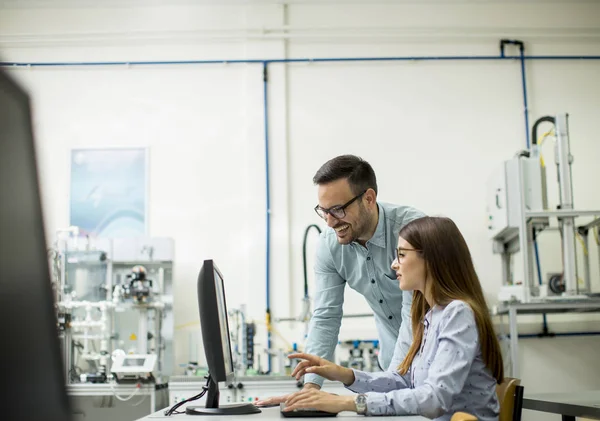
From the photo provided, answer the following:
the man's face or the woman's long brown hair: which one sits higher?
the man's face

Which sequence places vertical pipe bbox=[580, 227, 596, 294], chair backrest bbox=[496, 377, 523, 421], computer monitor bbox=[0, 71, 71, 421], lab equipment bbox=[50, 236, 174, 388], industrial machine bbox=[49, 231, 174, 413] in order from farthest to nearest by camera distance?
vertical pipe bbox=[580, 227, 596, 294] → lab equipment bbox=[50, 236, 174, 388] → industrial machine bbox=[49, 231, 174, 413] → chair backrest bbox=[496, 377, 523, 421] → computer monitor bbox=[0, 71, 71, 421]

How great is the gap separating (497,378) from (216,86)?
3.73 meters

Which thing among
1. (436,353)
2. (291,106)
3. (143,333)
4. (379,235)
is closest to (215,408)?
(436,353)

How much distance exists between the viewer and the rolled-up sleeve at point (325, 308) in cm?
229

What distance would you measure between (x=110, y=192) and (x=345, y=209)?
3.03 meters

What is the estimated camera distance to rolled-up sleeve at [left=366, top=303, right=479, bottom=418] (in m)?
1.61

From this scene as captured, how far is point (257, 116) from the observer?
4.98m

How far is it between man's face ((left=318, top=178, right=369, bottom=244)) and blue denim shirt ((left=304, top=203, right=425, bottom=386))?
11cm

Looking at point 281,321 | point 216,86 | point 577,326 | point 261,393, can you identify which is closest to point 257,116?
point 216,86

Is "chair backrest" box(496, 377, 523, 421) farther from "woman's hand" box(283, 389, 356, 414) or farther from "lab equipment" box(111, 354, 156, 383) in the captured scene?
"lab equipment" box(111, 354, 156, 383)

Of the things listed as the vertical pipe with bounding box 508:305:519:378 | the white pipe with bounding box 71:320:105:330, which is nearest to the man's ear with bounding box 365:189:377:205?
the vertical pipe with bounding box 508:305:519:378

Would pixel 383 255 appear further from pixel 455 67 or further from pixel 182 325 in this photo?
pixel 455 67

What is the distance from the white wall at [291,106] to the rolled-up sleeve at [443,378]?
3121 mm

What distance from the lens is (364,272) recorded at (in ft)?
8.01
